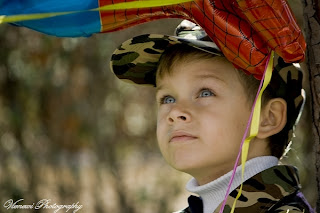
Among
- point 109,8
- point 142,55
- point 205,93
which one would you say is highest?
point 109,8

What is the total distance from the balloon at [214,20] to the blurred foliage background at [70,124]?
76.3 inches

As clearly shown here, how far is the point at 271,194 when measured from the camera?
170 centimetres

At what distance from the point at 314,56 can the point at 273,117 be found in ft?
0.67

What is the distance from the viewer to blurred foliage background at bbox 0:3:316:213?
12.4 ft

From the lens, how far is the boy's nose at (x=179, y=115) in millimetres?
1801

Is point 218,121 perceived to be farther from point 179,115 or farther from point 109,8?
point 109,8

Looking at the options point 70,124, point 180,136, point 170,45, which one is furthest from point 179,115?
point 70,124

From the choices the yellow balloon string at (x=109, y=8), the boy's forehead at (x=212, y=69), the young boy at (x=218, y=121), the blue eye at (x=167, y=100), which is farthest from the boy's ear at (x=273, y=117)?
the yellow balloon string at (x=109, y=8)

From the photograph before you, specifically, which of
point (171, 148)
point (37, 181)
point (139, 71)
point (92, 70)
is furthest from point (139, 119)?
point (171, 148)

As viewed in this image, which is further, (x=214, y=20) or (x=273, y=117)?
(x=273, y=117)

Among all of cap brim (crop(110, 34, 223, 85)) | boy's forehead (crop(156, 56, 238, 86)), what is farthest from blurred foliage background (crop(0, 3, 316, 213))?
boy's forehead (crop(156, 56, 238, 86))

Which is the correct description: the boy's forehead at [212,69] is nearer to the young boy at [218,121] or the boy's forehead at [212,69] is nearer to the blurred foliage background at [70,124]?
the young boy at [218,121]

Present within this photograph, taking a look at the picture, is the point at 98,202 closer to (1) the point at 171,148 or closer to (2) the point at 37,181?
(2) the point at 37,181

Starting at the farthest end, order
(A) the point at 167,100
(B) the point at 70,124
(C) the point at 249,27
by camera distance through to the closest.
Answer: (B) the point at 70,124 < (A) the point at 167,100 < (C) the point at 249,27
